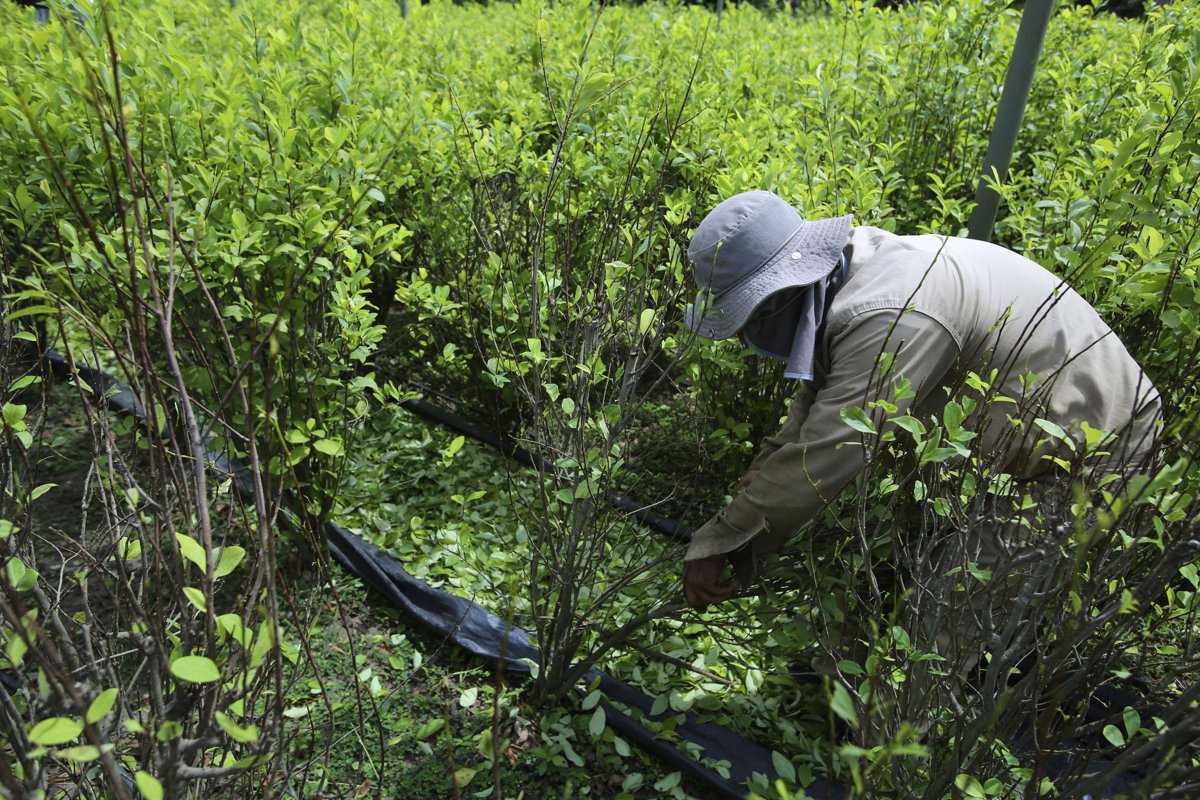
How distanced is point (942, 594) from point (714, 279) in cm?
89

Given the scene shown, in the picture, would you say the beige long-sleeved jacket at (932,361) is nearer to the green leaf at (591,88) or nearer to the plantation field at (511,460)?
the plantation field at (511,460)

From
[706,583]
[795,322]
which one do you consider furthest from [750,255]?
[706,583]

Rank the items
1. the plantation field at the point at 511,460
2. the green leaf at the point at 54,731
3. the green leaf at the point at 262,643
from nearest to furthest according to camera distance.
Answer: the green leaf at the point at 54,731
the green leaf at the point at 262,643
the plantation field at the point at 511,460

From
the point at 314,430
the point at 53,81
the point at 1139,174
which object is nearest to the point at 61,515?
the point at 314,430

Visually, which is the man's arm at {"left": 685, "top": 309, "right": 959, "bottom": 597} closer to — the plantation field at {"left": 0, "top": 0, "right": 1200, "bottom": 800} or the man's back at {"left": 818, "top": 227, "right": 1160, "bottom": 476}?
the man's back at {"left": 818, "top": 227, "right": 1160, "bottom": 476}

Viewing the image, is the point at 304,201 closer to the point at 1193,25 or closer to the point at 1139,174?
the point at 1139,174

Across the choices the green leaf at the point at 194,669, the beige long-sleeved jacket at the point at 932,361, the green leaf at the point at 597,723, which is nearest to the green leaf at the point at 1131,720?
the beige long-sleeved jacket at the point at 932,361

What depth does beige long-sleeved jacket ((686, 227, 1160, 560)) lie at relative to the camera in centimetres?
186

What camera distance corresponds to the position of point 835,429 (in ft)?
6.02

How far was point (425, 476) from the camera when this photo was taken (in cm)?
341

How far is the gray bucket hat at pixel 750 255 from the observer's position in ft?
6.31

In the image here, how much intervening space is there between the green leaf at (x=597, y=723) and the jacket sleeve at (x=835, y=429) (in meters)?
0.65

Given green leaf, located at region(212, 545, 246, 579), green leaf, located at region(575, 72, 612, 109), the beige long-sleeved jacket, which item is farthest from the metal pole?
green leaf, located at region(212, 545, 246, 579)

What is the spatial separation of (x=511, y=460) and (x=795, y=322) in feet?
5.50
